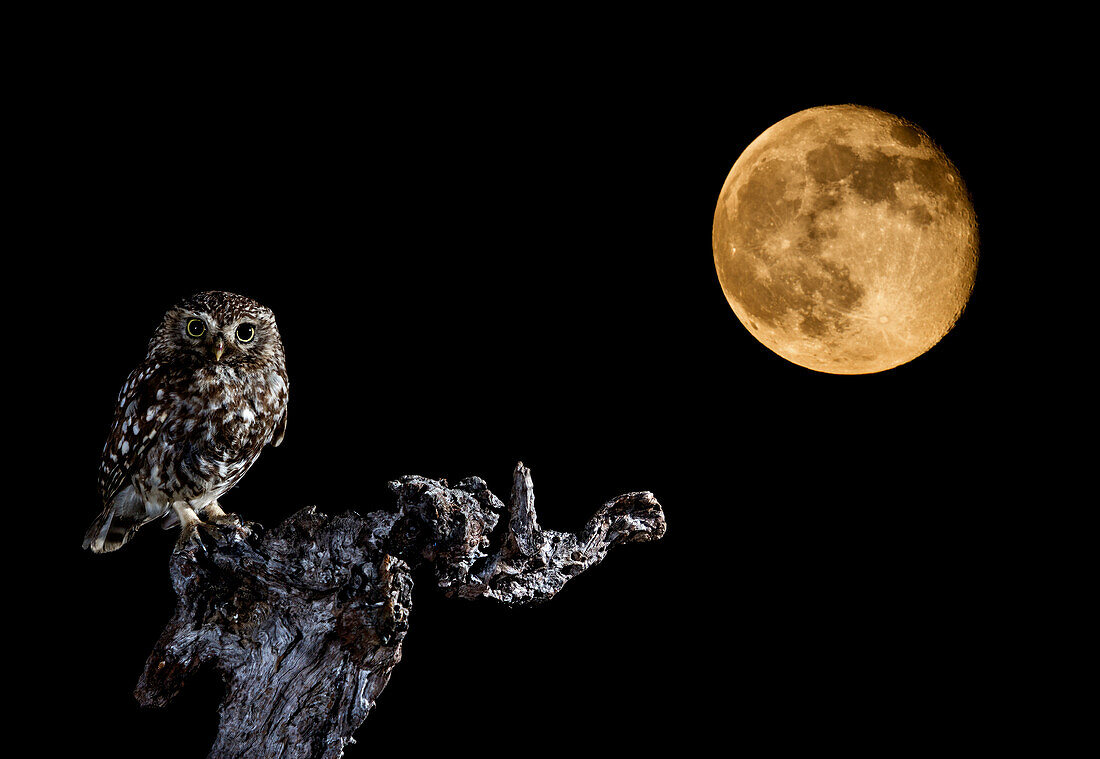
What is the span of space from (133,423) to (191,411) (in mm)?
250

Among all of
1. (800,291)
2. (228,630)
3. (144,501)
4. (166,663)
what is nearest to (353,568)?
(228,630)

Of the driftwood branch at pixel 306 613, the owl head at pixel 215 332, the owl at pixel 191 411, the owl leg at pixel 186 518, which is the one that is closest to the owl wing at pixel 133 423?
the owl at pixel 191 411

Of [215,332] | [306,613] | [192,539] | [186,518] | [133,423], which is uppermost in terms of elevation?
[215,332]

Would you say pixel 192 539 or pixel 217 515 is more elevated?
pixel 217 515

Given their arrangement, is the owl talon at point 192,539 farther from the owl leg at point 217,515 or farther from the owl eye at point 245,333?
the owl eye at point 245,333

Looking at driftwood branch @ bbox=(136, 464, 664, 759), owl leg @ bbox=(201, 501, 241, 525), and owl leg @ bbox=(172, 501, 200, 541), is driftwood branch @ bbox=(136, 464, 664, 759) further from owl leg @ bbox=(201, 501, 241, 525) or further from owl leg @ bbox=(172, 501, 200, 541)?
owl leg @ bbox=(201, 501, 241, 525)

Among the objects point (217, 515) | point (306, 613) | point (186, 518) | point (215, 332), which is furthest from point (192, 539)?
point (215, 332)

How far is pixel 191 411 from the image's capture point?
11.8 feet

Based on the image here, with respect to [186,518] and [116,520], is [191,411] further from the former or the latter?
[116,520]

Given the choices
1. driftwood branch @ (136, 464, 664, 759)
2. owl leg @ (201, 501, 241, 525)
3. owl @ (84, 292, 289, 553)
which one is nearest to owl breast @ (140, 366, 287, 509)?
owl @ (84, 292, 289, 553)

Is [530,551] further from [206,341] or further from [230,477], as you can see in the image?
[206,341]

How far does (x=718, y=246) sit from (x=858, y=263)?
0.70 m

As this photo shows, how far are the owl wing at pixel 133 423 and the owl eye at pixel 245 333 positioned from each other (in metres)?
0.32

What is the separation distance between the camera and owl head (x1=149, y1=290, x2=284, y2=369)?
11.7 feet
